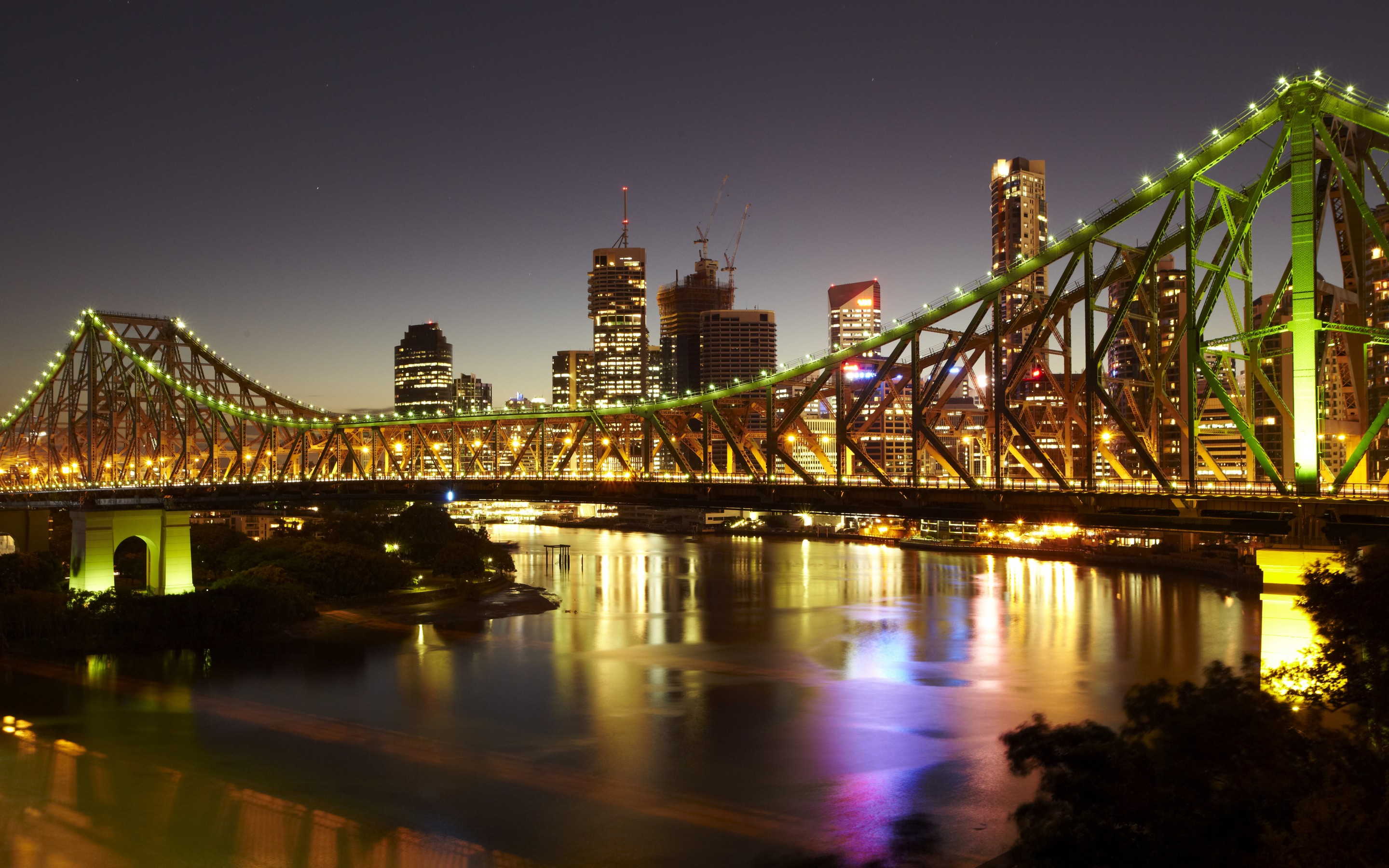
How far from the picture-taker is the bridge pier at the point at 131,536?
150 feet

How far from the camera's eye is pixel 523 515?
139 meters

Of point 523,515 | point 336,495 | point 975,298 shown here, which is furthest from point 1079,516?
point 523,515

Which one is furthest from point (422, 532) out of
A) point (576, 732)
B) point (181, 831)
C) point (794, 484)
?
point (181, 831)

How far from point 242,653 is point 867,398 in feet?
84.1

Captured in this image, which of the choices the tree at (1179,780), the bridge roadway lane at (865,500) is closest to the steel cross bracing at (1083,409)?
the bridge roadway lane at (865,500)

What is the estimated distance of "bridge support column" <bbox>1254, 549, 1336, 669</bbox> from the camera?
668 inches

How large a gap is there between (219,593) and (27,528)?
17417mm

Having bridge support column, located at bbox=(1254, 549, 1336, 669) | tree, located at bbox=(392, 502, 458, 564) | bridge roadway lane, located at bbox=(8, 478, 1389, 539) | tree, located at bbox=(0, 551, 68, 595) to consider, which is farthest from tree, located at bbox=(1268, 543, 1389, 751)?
tree, located at bbox=(392, 502, 458, 564)

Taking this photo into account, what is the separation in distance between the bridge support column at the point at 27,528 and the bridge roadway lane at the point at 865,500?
1629 mm

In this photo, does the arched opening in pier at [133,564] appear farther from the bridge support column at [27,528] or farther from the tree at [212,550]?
the bridge support column at [27,528]

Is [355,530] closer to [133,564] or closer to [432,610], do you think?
[133,564]

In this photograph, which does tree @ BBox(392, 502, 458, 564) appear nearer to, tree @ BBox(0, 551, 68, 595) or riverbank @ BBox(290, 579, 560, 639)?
riverbank @ BBox(290, 579, 560, 639)

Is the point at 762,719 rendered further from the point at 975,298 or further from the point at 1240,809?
the point at 1240,809

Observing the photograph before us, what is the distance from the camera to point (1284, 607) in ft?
58.1
